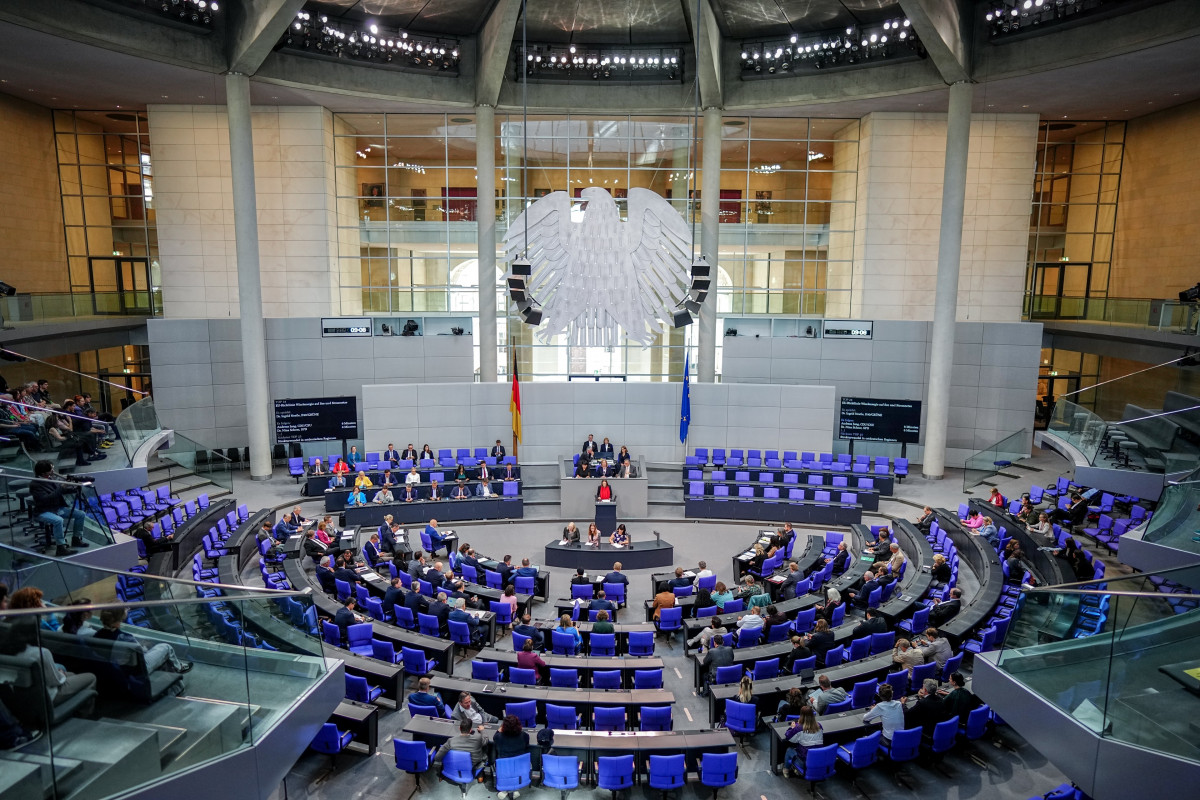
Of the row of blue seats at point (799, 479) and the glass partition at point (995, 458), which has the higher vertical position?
the glass partition at point (995, 458)

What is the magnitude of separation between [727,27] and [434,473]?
578 inches

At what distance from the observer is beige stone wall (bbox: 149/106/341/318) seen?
2080 centimetres

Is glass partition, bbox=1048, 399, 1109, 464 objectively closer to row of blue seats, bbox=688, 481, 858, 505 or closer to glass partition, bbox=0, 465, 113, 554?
row of blue seats, bbox=688, 481, 858, 505

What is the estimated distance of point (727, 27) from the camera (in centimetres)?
2067

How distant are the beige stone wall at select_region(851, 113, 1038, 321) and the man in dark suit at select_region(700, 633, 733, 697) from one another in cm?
1546

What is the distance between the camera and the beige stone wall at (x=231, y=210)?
20797 millimetres

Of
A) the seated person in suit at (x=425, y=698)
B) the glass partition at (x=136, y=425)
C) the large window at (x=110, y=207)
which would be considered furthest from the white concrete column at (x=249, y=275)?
the seated person in suit at (x=425, y=698)

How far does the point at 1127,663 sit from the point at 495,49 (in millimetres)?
18753

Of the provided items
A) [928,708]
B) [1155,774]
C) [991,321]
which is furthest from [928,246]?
[1155,774]

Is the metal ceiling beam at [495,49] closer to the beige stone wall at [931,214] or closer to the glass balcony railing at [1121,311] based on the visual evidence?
the beige stone wall at [931,214]

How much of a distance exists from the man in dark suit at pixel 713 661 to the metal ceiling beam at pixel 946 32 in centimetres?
1463

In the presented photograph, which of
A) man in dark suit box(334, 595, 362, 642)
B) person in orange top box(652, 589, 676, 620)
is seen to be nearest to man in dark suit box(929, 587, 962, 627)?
person in orange top box(652, 589, 676, 620)

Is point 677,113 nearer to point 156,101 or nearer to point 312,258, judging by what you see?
point 312,258

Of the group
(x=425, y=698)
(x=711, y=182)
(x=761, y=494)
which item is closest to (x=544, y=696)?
(x=425, y=698)
